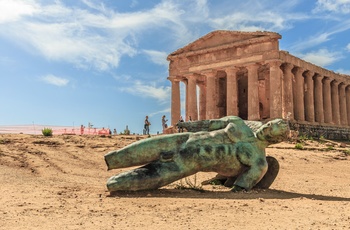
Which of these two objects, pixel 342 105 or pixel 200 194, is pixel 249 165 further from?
pixel 342 105

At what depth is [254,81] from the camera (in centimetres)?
3738

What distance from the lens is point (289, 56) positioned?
37.5 meters

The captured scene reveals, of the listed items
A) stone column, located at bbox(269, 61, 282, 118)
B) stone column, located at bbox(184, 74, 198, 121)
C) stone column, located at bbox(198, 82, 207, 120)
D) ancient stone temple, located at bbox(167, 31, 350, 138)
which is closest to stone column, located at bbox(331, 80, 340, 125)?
ancient stone temple, located at bbox(167, 31, 350, 138)

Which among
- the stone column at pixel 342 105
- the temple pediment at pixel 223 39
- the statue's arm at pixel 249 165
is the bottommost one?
the statue's arm at pixel 249 165

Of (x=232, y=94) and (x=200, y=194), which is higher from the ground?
(x=232, y=94)

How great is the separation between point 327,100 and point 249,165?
38.1m

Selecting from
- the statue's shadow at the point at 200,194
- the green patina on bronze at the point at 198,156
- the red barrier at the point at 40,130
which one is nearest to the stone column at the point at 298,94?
the red barrier at the point at 40,130

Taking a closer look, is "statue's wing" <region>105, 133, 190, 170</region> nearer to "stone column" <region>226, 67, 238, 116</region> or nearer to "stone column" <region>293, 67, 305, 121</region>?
"stone column" <region>226, 67, 238, 116</region>

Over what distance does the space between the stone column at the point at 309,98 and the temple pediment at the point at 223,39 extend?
826 cm

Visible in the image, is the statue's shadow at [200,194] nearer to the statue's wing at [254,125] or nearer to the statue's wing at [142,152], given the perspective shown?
the statue's wing at [142,152]

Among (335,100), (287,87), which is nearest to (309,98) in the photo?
(287,87)

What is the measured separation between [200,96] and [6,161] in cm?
3252

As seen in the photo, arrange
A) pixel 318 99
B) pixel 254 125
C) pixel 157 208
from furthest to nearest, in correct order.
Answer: pixel 318 99 → pixel 254 125 → pixel 157 208

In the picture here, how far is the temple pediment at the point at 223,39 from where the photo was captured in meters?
36.3
